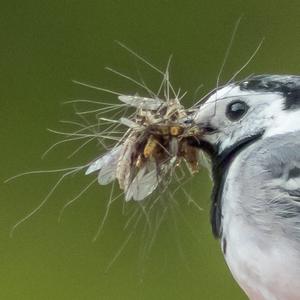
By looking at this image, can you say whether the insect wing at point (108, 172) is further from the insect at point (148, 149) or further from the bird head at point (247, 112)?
the bird head at point (247, 112)

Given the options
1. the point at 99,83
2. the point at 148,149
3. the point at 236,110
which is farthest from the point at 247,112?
the point at 99,83

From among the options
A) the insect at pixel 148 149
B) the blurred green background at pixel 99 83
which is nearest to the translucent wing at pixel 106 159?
the insect at pixel 148 149

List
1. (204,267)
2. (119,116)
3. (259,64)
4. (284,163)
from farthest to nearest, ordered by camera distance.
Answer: (259,64), (204,267), (119,116), (284,163)

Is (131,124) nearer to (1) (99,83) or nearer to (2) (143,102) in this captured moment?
(2) (143,102)

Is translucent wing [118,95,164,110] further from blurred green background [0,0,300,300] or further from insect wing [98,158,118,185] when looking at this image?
blurred green background [0,0,300,300]

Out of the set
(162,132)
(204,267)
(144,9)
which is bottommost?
(204,267)

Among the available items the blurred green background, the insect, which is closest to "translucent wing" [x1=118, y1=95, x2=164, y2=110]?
the insect

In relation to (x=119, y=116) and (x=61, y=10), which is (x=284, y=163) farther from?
(x=61, y=10)

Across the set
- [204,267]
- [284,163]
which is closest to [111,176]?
[284,163]

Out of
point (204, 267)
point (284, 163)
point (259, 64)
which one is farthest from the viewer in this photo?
point (259, 64)
